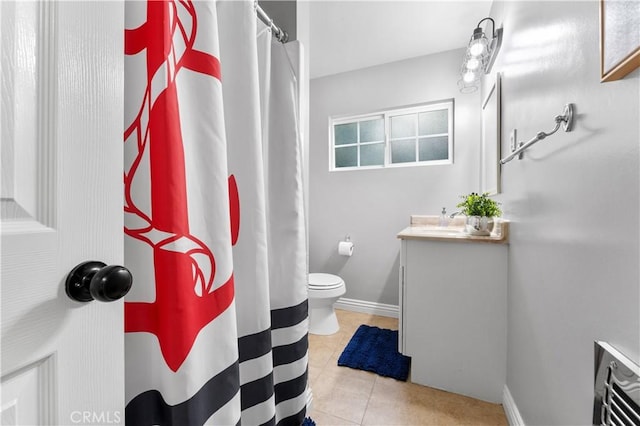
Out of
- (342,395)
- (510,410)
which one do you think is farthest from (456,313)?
(342,395)

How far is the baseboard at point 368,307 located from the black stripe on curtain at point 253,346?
6.37ft

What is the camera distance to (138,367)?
54 centimetres

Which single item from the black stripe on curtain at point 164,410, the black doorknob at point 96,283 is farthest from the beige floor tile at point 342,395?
the black doorknob at point 96,283

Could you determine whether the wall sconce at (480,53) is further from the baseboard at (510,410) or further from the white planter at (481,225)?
the baseboard at (510,410)

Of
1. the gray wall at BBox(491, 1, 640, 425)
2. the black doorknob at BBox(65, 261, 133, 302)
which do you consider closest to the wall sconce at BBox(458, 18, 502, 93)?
the gray wall at BBox(491, 1, 640, 425)

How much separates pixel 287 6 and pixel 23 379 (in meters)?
1.50

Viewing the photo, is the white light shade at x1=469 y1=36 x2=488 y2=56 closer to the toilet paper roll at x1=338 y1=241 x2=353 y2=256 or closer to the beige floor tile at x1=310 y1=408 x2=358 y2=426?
the toilet paper roll at x1=338 y1=241 x2=353 y2=256

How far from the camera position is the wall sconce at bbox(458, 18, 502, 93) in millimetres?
1642

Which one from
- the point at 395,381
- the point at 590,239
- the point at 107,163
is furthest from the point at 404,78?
the point at 107,163

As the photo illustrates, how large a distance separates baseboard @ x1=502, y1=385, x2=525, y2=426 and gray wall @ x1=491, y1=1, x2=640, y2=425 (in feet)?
0.17

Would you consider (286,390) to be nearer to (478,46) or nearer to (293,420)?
(293,420)

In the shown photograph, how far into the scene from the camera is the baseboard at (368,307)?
2.49 meters

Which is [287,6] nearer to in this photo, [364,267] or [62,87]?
[62,87]

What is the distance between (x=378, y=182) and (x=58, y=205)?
2421 millimetres
